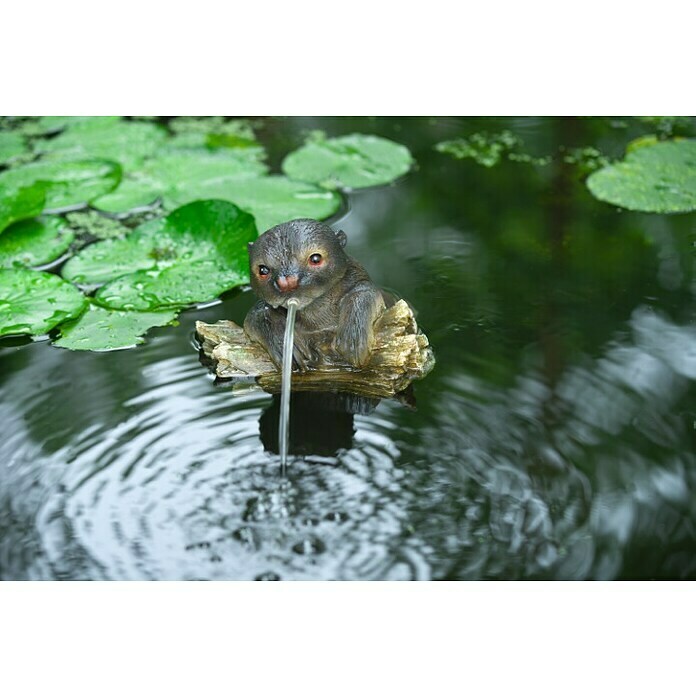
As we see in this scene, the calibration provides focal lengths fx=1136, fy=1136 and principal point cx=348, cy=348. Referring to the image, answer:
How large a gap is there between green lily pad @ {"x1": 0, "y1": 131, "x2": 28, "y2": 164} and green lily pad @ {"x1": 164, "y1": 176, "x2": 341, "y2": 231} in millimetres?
1441

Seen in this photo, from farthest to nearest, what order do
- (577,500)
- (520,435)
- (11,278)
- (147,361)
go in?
1. (11,278)
2. (147,361)
3. (520,435)
4. (577,500)

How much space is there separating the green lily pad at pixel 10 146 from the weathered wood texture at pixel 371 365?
315 cm

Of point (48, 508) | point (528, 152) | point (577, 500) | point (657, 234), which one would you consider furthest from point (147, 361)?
point (528, 152)

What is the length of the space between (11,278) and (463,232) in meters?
2.39

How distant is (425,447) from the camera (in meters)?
4.34

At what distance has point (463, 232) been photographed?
622 centimetres

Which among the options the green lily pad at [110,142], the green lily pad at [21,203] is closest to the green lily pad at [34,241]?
the green lily pad at [21,203]

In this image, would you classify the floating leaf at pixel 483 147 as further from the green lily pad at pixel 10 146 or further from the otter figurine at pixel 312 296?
the green lily pad at pixel 10 146

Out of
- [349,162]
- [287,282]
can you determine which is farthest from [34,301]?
[349,162]

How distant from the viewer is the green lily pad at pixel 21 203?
6098mm

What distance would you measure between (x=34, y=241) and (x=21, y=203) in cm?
27

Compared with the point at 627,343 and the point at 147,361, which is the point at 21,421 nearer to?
the point at 147,361

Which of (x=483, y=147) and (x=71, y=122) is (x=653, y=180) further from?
(x=71, y=122)

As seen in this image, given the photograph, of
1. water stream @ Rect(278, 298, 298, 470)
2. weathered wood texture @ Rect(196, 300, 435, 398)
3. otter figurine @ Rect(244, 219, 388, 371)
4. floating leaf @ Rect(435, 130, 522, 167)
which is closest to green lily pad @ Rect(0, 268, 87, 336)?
weathered wood texture @ Rect(196, 300, 435, 398)
